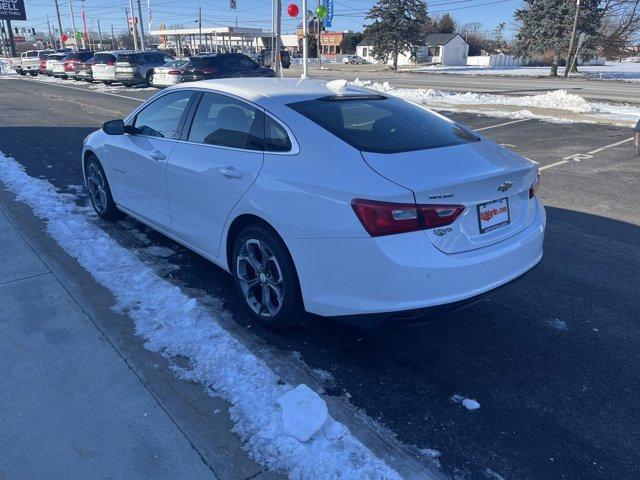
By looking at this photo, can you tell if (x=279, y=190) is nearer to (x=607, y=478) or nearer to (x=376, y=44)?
(x=607, y=478)

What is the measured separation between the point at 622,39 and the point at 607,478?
Answer: 67252 millimetres

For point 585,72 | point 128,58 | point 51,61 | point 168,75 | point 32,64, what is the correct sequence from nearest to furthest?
1. point 168,75
2. point 128,58
3. point 51,61
4. point 32,64
5. point 585,72

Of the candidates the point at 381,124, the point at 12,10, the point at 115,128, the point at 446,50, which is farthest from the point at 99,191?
the point at 446,50

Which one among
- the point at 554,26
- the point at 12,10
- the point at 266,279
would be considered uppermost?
the point at 12,10

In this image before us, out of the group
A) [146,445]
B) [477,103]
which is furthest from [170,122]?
[477,103]

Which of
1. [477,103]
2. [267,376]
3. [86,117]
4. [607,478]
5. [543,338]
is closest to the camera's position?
[607,478]

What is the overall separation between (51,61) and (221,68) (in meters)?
19.1

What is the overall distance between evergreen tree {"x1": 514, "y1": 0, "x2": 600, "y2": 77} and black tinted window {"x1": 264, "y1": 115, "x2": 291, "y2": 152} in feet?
139

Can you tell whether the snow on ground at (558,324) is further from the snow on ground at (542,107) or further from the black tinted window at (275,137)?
the snow on ground at (542,107)

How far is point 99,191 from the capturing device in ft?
18.3

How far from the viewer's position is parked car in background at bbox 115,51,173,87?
2502 centimetres

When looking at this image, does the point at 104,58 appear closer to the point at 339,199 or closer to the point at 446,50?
the point at 339,199

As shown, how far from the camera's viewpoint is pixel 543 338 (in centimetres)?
345

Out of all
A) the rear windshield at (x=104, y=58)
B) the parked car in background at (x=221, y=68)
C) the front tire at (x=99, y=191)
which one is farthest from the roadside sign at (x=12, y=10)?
the front tire at (x=99, y=191)
